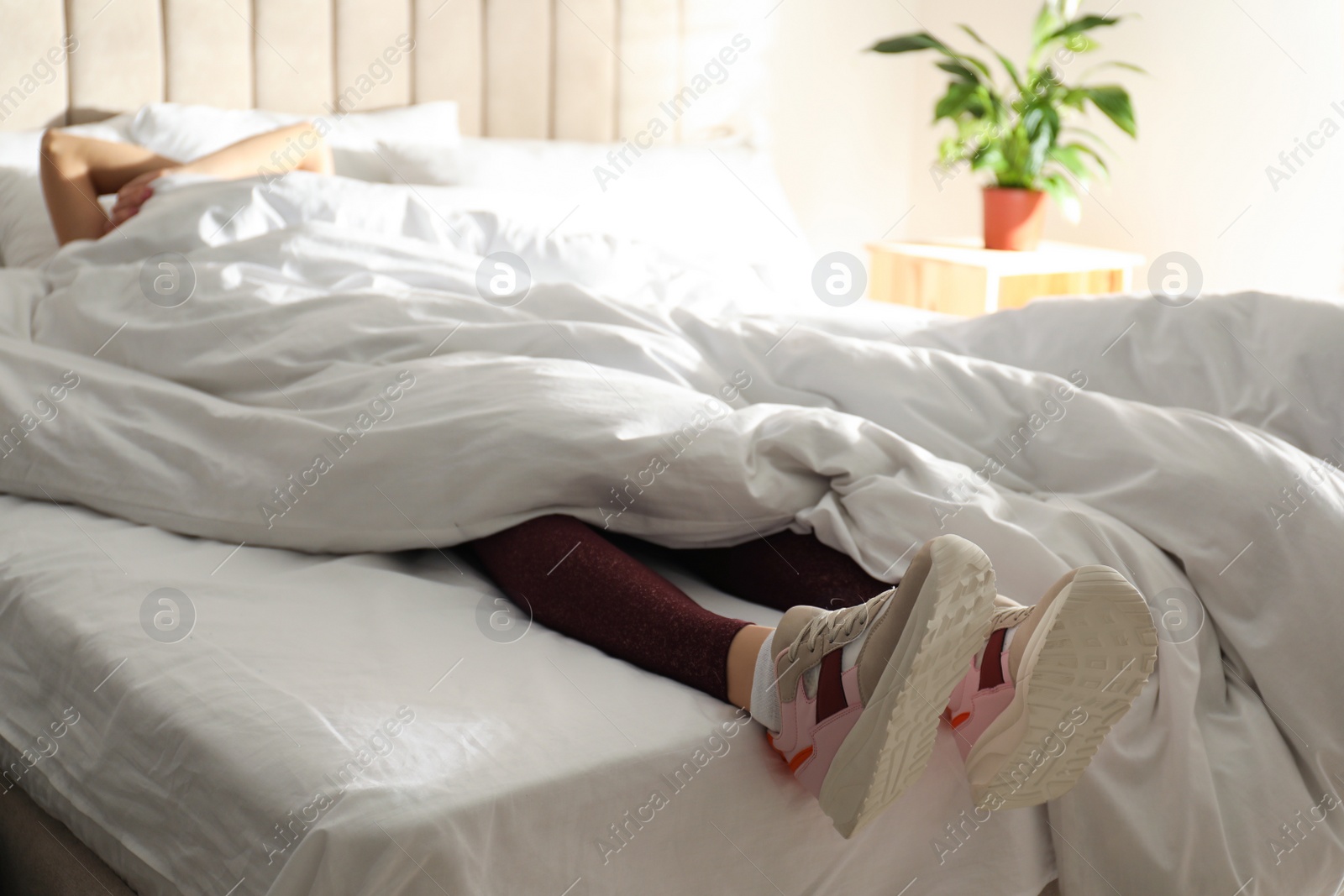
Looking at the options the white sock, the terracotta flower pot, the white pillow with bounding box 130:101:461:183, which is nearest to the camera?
the white sock

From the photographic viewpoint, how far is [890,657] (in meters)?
0.72

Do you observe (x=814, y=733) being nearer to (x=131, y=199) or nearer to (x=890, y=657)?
(x=890, y=657)

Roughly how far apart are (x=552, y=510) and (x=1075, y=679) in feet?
1.45

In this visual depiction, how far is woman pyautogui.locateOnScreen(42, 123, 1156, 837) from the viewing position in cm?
70

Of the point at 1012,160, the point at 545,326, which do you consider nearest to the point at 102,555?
the point at 545,326

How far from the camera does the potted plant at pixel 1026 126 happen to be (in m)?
2.47

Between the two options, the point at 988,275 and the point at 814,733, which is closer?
the point at 814,733

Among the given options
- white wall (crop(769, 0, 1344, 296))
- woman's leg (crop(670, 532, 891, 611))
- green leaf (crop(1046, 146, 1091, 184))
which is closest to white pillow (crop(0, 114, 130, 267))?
woman's leg (crop(670, 532, 891, 611))

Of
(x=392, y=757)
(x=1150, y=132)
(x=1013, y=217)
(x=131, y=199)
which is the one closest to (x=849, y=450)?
(x=392, y=757)

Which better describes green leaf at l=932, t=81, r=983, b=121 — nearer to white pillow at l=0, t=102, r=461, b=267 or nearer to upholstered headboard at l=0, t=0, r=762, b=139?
upholstered headboard at l=0, t=0, r=762, b=139

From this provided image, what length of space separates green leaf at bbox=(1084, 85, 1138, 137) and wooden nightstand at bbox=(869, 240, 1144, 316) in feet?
1.02

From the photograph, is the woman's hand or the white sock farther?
the woman's hand

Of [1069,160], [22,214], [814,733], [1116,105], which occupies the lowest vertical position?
[814,733]

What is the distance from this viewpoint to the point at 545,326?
1.18 metres
